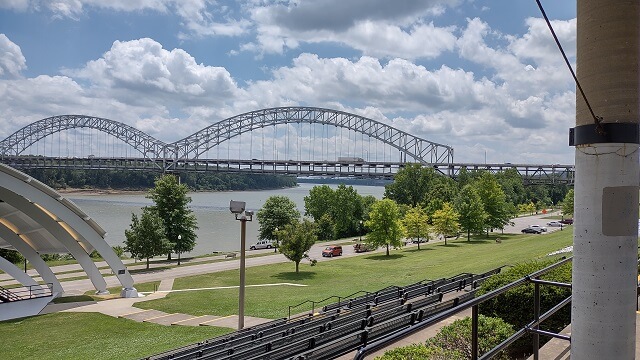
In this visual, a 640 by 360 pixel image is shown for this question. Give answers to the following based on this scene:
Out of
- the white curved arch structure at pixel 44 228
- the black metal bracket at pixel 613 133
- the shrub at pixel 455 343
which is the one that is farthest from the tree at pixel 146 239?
the black metal bracket at pixel 613 133

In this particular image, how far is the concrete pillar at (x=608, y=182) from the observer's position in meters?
3.27

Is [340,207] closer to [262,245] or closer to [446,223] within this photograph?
[262,245]

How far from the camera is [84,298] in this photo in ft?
88.7

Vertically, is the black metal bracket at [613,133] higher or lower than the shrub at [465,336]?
higher

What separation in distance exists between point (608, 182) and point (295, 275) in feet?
107

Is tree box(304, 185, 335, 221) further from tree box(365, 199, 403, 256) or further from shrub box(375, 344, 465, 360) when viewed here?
shrub box(375, 344, 465, 360)

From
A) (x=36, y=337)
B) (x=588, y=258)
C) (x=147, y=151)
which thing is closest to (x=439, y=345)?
(x=588, y=258)

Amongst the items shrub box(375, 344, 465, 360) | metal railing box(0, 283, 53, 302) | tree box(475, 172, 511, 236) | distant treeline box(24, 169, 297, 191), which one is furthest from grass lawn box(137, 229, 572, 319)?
distant treeline box(24, 169, 297, 191)

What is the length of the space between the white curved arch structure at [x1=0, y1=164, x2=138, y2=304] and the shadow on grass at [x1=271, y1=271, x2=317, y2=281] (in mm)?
10053

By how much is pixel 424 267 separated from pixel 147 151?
141568 millimetres

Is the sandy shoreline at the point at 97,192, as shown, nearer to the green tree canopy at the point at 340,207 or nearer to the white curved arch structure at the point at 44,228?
the green tree canopy at the point at 340,207

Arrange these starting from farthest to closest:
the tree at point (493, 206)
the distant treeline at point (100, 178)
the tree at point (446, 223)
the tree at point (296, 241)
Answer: the distant treeline at point (100, 178), the tree at point (493, 206), the tree at point (446, 223), the tree at point (296, 241)

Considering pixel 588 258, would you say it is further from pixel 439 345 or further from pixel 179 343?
pixel 179 343

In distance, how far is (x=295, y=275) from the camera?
115 ft
